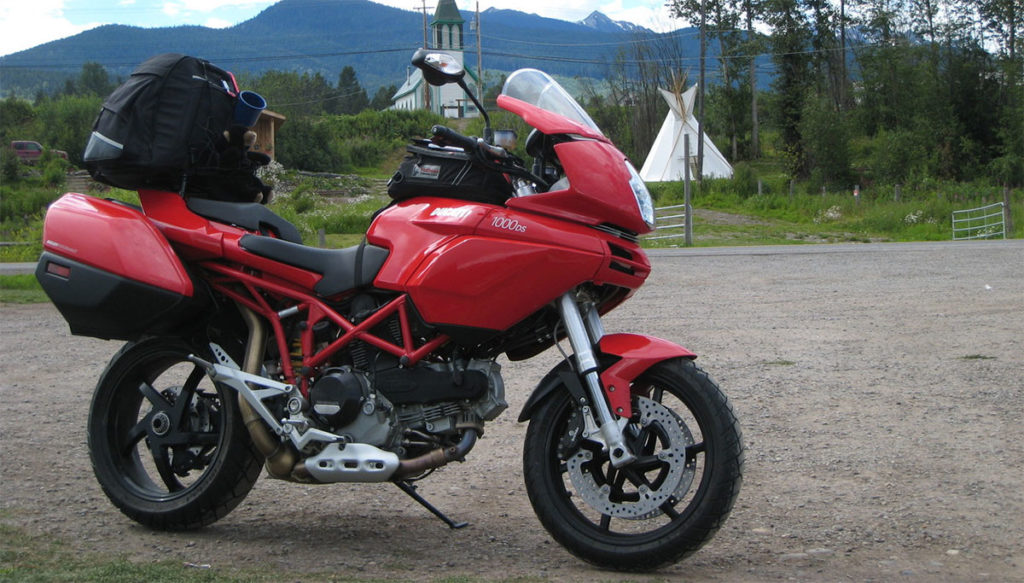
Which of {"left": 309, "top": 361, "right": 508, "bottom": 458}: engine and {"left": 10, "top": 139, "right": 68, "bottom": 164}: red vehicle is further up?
{"left": 10, "top": 139, "right": 68, "bottom": 164}: red vehicle

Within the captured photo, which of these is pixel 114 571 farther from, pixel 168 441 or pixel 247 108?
pixel 247 108

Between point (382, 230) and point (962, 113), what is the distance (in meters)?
69.9

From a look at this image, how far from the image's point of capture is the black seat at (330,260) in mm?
4234

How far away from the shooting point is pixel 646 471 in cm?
395

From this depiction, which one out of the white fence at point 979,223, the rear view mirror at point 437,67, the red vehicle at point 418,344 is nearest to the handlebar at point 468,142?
the red vehicle at point 418,344

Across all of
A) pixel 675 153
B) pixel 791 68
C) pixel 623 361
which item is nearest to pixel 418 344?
pixel 623 361

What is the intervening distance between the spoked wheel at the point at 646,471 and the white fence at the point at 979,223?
30.4 m

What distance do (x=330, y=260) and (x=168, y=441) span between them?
1053mm

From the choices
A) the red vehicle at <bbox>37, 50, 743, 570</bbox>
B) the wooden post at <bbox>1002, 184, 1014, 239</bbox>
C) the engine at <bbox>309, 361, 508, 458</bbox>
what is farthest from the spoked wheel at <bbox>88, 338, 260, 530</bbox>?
the wooden post at <bbox>1002, 184, 1014, 239</bbox>

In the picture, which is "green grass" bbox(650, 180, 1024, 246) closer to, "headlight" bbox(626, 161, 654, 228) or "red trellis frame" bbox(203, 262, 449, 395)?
"headlight" bbox(626, 161, 654, 228)

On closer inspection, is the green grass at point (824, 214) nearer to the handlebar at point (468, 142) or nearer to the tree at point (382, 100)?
the handlebar at point (468, 142)

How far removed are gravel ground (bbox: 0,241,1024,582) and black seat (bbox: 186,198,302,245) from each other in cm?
122

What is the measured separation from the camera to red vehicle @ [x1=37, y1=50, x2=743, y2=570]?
3.93 meters

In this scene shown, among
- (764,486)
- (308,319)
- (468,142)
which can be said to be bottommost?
(764,486)
